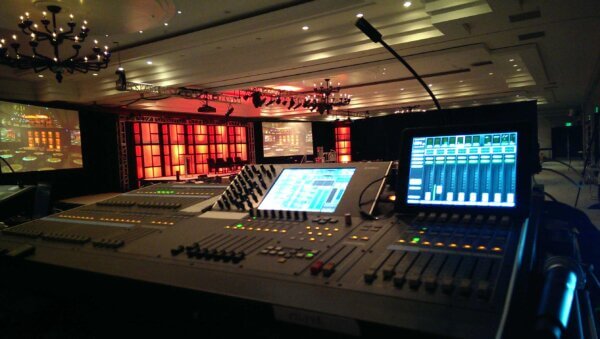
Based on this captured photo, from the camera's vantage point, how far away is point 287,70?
7.91 meters

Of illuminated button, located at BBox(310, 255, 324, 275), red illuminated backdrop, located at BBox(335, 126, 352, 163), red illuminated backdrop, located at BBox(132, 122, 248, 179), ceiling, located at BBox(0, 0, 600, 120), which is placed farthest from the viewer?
red illuminated backdrop, located at BBox(335, 126, 352, 163)

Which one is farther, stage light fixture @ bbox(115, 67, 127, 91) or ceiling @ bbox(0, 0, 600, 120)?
stage light fixture @ bbox(115, 67, 127, 91)

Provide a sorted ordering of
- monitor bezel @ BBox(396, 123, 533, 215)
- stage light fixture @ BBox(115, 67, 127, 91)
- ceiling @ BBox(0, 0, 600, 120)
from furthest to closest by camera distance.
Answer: stage light fixture @ BBox(115, 67, 127, 91) < ceiling @ BBox(0, 0, 600, 120) < monitor bezel @ BBox(396, 123, 533, 215)

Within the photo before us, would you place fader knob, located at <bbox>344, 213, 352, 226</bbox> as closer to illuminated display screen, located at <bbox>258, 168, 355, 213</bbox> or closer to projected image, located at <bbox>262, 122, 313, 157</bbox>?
illuminated display screen, located at <bbox>258, 168, 355, 213</bbox>

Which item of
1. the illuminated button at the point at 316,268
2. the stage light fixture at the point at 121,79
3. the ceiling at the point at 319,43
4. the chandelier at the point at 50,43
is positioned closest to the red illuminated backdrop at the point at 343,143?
the ceiling at the point at 319,43

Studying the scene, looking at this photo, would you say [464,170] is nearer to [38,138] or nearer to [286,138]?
[38,138]

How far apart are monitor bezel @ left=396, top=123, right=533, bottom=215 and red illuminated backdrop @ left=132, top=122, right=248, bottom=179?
11.8 m

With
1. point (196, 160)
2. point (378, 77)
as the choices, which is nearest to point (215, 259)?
point (378, 77)

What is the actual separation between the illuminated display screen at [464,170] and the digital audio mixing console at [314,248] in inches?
0.4

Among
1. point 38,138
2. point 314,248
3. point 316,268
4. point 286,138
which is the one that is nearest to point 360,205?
point 314,248

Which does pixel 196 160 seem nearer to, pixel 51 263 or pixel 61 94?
pixel 61 94

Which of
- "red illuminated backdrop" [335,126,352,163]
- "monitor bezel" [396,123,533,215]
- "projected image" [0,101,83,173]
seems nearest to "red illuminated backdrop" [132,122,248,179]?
"projected image" [0,101,83,173]

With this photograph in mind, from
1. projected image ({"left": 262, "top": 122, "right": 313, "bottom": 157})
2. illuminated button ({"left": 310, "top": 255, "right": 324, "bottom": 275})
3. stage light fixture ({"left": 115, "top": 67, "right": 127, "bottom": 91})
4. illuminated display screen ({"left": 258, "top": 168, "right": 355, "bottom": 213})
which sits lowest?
illuminated button ({"left": 310, "top": 255, "right": 324, "bottom": 275})

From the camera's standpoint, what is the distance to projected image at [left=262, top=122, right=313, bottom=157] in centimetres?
1658
